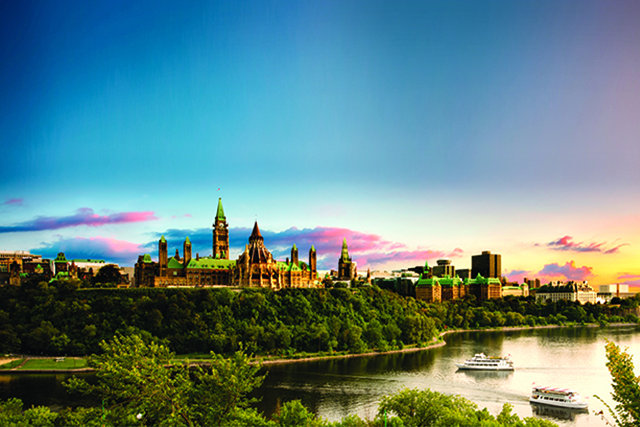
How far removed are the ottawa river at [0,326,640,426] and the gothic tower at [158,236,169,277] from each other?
42555 mm

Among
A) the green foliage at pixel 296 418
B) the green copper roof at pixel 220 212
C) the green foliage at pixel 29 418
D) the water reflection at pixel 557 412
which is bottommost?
the water reflection at pixel 557 412

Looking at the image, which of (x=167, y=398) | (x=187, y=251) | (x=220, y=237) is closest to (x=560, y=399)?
(x=167, y=398)

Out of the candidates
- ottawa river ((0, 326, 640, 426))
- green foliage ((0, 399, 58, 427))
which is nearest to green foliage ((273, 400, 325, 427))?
ottawa river ((0, 326, 640, 426))

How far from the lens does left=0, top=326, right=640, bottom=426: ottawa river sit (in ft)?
148

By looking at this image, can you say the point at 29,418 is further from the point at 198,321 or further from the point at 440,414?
the point at 198,321

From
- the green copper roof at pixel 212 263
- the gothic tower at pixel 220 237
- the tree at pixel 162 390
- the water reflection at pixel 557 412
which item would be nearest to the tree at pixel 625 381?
the tree at pixel 162 390

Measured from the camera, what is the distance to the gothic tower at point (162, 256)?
327ft

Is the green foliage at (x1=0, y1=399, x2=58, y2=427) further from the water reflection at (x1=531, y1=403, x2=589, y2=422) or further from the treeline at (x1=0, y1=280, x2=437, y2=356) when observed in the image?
the treeline at (x1=0, y1=280, x2=437, y2=356)

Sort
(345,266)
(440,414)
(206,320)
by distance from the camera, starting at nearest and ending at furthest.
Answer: (440,414) → (206,320) → (345,266)

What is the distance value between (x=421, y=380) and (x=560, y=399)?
14.6 m

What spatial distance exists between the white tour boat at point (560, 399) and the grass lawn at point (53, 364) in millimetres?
49874

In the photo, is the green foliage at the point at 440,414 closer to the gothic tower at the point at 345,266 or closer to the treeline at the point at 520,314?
the treeline at the point at 520,314

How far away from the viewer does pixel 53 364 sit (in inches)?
2451

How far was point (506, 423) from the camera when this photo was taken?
26094mm
